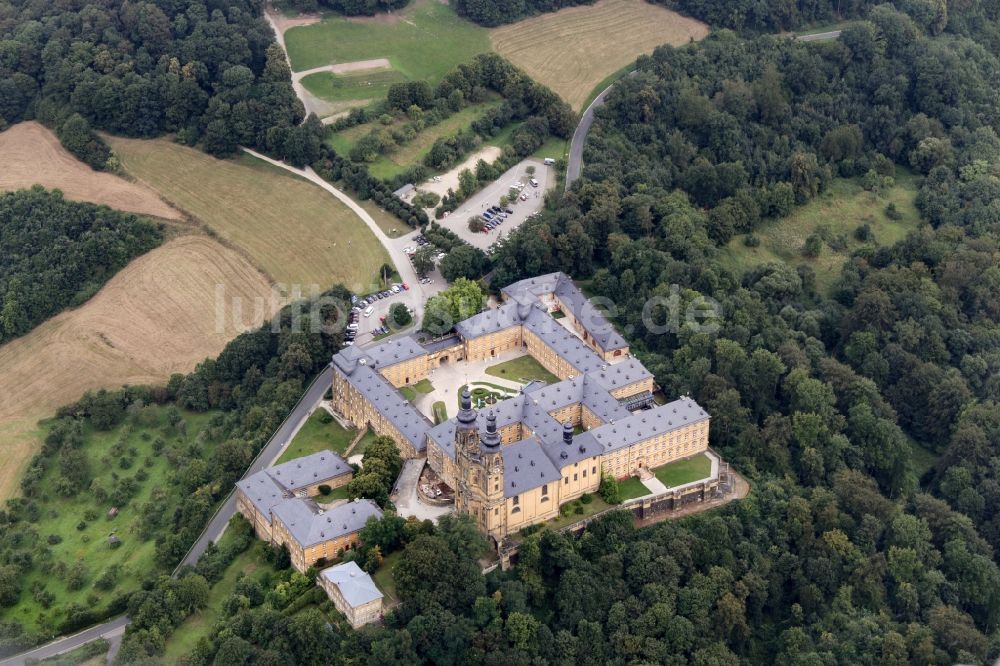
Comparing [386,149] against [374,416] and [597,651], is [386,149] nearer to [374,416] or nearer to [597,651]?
[374,416]

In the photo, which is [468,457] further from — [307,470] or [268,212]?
[268,212]

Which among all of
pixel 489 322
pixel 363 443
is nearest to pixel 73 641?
pixel 363 443

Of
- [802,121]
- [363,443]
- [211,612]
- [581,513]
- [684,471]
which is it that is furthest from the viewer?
[802,121]

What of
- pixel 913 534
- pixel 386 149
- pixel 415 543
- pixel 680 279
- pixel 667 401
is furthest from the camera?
pixel 386 149

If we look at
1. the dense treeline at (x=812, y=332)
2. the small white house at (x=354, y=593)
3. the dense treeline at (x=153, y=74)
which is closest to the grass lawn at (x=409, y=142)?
the dense treeline at (x=153, y=74)

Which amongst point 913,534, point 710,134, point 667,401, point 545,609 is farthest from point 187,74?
point 913,534

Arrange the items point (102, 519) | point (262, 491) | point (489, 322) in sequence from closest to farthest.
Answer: point (262, 491), point (102, 519), point (489, 322)
